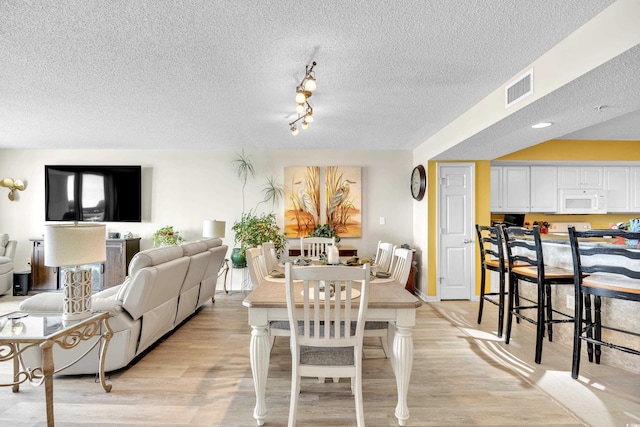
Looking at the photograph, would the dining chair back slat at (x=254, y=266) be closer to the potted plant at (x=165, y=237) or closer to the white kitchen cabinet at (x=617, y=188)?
the potted plant at (x=165, y=237)

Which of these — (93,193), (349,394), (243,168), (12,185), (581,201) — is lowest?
(349,394)

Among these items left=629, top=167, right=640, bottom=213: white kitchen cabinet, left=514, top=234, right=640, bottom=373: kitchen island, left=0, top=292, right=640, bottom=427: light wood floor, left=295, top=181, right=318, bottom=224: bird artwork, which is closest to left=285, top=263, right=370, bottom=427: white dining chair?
left=0, top=292, right=640, bottom=427: light wood floor

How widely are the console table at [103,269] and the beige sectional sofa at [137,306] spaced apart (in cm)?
208

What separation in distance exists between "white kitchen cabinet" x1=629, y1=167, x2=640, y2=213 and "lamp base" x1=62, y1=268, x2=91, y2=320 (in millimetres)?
7118

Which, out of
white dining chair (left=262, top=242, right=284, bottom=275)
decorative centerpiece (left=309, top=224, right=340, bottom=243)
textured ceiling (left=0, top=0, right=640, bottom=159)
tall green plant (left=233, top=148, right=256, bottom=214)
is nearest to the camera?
textured ceiling (left=0, top=0, right=640, bottom=159)

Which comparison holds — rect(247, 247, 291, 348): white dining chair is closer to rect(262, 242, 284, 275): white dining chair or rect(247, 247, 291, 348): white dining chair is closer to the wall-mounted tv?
rect(262, 242, 284, 275): white dining chair

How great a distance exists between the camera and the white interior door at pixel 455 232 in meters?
4.65

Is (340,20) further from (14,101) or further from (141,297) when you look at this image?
(14,101)

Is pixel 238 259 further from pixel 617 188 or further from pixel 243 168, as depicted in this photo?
pixel 617 188

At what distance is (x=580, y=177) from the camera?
5.13m

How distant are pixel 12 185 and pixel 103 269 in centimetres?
219

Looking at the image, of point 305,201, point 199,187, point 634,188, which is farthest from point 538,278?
point 199,187

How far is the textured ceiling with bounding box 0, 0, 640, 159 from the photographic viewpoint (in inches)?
70.0

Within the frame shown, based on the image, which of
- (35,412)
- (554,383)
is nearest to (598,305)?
(554,383)
